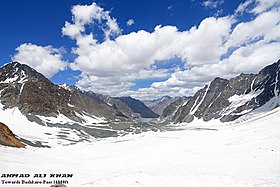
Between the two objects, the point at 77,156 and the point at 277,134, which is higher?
the point at 277,134

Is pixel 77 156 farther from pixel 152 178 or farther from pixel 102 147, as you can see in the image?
pixel 152 178

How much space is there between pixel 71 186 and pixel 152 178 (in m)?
6.68

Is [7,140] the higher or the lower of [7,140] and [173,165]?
the higher

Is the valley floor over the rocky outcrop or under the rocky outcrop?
under

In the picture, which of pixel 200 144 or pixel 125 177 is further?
pixel 200 144

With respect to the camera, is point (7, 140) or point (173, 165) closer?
point (173, 165)

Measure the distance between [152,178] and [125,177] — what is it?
1.75m

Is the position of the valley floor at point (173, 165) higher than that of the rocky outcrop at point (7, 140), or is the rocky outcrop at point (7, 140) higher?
the rocky outcrop at point (7, 140)

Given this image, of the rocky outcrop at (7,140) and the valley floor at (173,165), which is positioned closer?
the valley floor at (173,165)

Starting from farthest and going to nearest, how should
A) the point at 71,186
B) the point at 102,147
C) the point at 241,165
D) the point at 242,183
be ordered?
the point at 102,147 → the point at 241,165 → the point at 71,186 → the point at 242,183

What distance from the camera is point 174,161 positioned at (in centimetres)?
3119

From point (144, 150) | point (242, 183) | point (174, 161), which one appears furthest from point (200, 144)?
point (242, 183)

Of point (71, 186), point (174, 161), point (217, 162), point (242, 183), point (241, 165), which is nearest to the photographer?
point (242, 183)

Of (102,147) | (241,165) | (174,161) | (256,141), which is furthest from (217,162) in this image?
(102,147)
